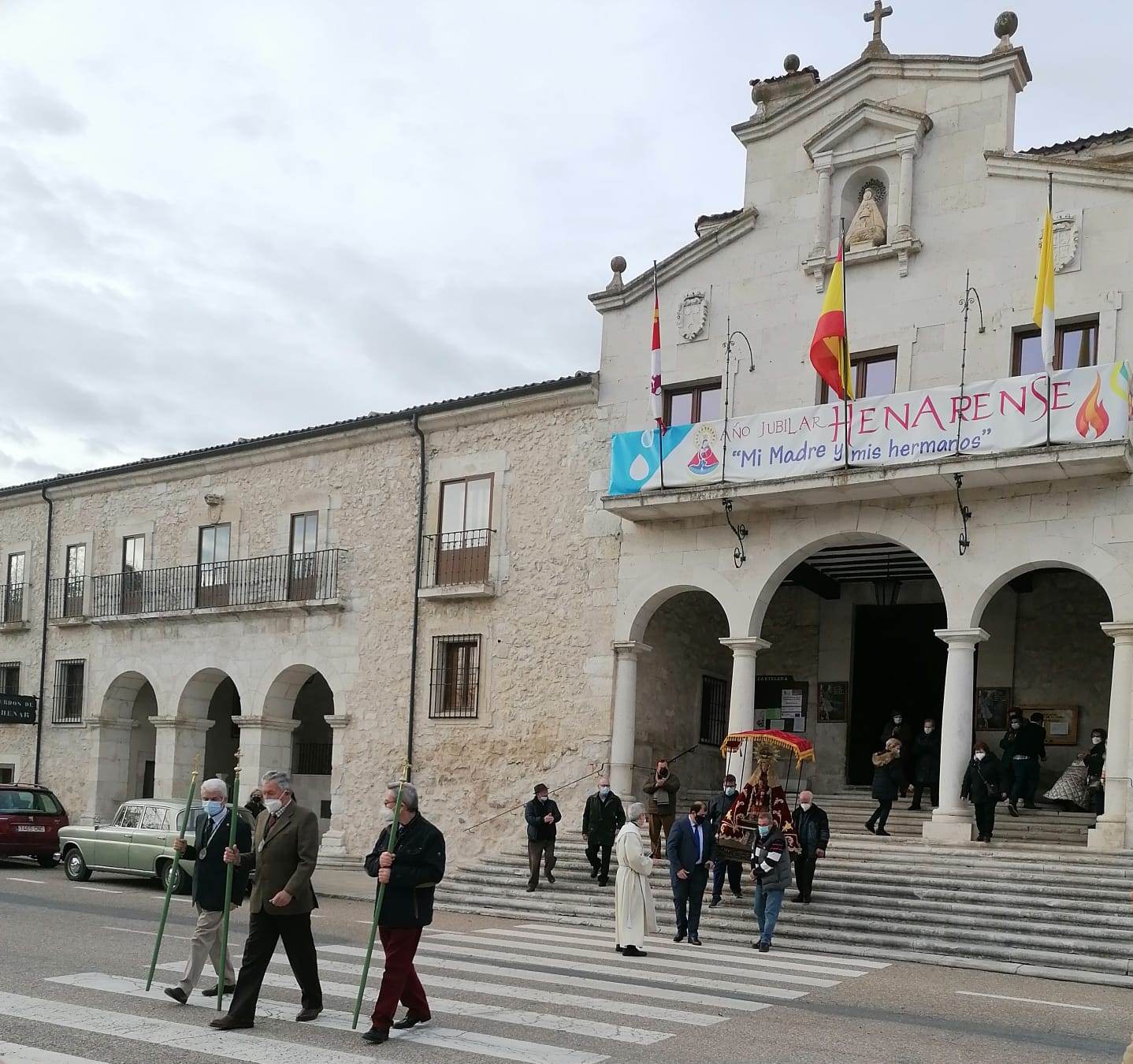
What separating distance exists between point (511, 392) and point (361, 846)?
828cm

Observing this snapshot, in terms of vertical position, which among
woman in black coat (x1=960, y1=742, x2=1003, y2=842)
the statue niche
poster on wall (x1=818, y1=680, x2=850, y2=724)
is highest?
the statue niche

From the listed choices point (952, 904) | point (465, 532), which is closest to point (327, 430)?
point (465, 532)

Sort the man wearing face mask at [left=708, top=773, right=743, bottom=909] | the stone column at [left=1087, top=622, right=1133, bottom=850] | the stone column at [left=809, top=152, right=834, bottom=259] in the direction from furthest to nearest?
the stone column at [left=809, top=152, right=834, bottom=259] → the stone column at [left=1087, top=622, right=1133, bottom=850] → the man wearing face mask at [left=708, top=773, right=743, bottom=909]

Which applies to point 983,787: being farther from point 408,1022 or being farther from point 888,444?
point 408,1022

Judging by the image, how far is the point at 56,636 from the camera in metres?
30.4

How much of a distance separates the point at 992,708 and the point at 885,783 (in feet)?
13.4

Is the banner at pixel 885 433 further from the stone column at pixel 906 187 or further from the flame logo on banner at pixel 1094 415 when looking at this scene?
the stone column at pixel 906 187

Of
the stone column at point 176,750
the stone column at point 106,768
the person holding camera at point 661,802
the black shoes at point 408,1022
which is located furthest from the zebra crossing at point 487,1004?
the stone column at point 106,768

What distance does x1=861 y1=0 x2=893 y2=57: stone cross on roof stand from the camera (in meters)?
20.0

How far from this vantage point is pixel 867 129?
19.9m

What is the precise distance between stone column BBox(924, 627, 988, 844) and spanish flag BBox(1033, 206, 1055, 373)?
3.71m

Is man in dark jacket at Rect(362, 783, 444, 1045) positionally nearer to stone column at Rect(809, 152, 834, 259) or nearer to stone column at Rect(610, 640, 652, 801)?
stone column at Rect(610, 640, 652, 801)

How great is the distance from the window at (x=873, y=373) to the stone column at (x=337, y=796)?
10902mm

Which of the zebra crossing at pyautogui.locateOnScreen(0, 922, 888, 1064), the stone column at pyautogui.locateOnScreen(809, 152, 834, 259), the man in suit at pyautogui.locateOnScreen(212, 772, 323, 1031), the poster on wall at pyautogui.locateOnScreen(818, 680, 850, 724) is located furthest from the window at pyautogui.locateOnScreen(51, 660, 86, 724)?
the man in suit at pyautogui.locateOnScreen(212, 772, 323, 1031)
